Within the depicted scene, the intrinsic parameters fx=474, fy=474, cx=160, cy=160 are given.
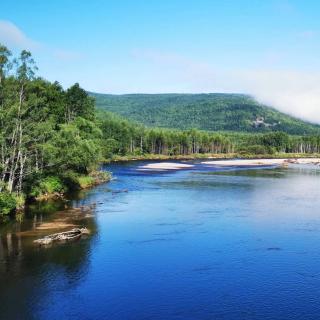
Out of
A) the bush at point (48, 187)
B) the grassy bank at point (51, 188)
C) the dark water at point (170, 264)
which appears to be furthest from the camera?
the bush at point (48, 187)

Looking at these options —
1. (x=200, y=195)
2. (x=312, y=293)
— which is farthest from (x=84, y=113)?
(x=312, y=293)

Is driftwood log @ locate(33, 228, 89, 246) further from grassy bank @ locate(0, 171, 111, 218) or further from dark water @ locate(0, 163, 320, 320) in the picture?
grassy bank @ locate(0, 171, 111, 218)

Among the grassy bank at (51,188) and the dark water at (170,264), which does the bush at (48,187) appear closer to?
the grassy bank at (51,188)

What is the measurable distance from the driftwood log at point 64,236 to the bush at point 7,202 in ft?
45.9

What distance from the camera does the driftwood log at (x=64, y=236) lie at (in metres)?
51.9

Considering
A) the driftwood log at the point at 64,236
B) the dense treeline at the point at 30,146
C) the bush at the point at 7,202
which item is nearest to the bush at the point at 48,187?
the dense treeline at the point at 30,146

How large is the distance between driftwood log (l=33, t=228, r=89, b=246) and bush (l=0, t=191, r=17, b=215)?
13999 mm

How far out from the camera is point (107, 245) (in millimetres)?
52344

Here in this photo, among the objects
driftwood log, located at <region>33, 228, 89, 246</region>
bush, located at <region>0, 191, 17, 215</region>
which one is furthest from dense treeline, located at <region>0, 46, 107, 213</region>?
driftwood log, located at <region>33, 228, 89, 246</region>

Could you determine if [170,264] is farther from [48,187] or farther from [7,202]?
[48,187]

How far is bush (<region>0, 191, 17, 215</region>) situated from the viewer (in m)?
64.8

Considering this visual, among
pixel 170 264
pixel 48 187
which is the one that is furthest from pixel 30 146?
pixel 170 264

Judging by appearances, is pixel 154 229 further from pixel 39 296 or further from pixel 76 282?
pixel 39 296

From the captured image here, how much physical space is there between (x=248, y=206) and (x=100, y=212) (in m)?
24.3
